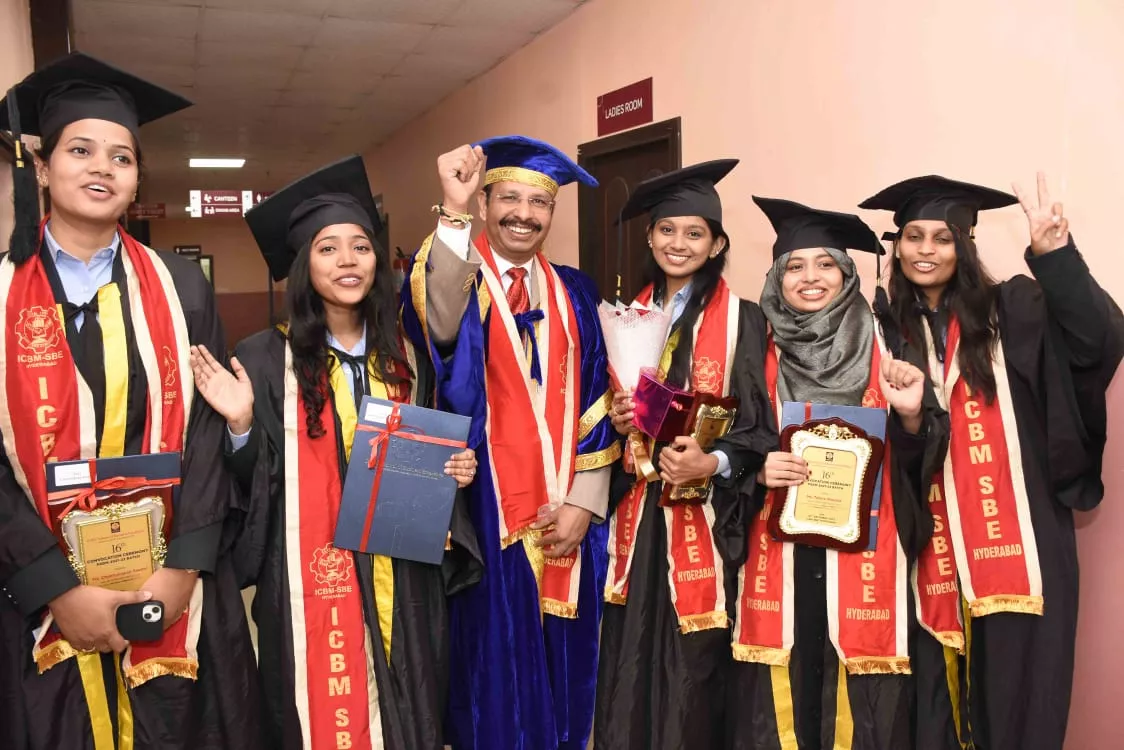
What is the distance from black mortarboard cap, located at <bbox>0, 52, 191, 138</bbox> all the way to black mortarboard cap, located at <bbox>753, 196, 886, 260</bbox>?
1585 mm

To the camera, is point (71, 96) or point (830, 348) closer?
point (71, 96)

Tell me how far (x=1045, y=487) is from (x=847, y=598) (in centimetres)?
58

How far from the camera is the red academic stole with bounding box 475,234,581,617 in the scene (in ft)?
7.80

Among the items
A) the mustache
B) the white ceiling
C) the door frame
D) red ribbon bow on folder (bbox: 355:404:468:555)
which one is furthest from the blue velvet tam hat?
the white ceiling

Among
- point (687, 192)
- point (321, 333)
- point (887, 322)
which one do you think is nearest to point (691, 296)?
point (687, 192)

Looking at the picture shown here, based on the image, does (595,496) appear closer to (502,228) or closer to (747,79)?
(502,228)

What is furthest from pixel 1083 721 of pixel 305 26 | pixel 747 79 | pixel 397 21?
pixel 305 26

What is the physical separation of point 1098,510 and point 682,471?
1271 millimetres

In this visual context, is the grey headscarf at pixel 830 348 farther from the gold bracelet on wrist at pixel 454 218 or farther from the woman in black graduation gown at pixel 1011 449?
the gold bracelet on wrist at pixel 454 218

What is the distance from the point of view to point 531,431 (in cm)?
240

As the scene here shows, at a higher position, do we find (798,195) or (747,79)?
(747,79)

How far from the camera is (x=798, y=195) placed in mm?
3555

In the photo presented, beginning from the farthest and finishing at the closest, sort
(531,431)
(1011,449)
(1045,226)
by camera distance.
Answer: (531,431) < (1011,449) < (1045,226)

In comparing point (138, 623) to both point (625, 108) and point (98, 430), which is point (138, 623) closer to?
point (98, 430)
